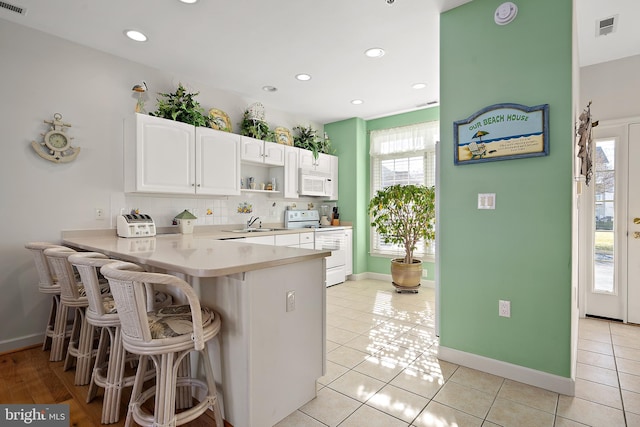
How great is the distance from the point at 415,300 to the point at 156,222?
326 cm

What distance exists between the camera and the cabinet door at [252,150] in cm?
399

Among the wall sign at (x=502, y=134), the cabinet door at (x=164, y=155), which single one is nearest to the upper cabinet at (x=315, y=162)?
the cabinet door at (x=164, y=155)

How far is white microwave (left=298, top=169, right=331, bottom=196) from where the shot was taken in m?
4.78

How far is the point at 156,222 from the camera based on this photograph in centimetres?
346

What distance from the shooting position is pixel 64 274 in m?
2.00

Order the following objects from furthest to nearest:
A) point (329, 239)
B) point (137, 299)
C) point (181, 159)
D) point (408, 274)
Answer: point (329, 239) < point (408, 274) < point (181, 159) < point (137, 299)

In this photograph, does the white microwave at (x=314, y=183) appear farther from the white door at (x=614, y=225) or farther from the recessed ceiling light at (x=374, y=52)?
the white door at (x=614, y=225)

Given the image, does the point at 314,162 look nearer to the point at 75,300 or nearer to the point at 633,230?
the point at 75,300

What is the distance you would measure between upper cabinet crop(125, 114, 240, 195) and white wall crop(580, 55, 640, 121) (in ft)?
13.1

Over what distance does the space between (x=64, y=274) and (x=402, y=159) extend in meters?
4.45

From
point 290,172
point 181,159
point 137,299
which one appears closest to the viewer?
point 137,299

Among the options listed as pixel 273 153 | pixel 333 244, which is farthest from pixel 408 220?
pixel 273 153

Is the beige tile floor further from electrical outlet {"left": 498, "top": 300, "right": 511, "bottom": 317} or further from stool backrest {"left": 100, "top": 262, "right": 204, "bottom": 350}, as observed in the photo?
stool backrest {"left": 100, "top": 262, "right": 204, "bottom": 350}

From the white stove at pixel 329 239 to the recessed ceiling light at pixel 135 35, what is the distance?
108 inches
